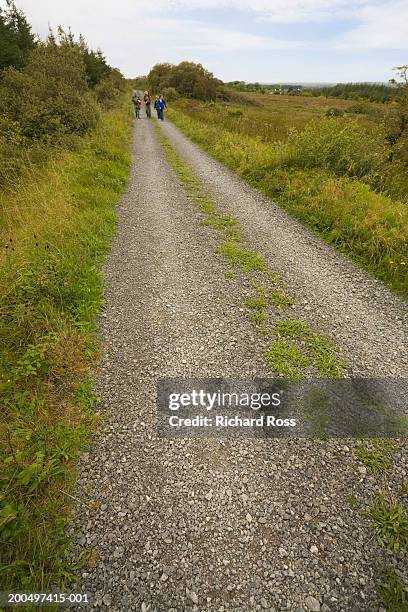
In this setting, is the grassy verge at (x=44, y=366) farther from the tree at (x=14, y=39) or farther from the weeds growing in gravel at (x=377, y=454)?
the tree at (x=14, y=39)

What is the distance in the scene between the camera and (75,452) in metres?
3.05

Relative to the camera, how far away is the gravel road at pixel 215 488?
2.30m

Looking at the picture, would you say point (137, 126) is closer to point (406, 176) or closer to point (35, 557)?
point (406, 176)

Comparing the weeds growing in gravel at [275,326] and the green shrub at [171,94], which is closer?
the weeds growing in gravel at [275,326]

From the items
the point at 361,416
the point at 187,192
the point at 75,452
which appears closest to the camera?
the point at 75,452

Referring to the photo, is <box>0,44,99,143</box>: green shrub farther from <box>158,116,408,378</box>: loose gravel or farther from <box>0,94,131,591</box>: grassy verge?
<box>158,116,408,378</box>: loose gravel

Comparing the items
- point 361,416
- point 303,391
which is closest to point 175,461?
point 303,391

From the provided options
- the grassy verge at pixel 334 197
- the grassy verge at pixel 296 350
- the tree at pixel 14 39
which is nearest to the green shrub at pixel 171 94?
the tree at pixel 14 39

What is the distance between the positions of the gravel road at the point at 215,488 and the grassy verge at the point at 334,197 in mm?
1426

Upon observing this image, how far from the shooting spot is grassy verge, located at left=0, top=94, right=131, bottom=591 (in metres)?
2.36

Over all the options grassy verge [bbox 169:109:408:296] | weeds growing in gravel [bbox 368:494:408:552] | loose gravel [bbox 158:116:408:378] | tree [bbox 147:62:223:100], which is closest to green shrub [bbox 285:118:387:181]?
grassy verge [bbox 169:109:408:296]

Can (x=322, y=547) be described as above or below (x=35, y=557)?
below

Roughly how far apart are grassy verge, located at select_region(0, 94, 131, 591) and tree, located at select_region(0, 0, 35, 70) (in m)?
19.9

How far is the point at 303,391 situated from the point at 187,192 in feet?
28.8
